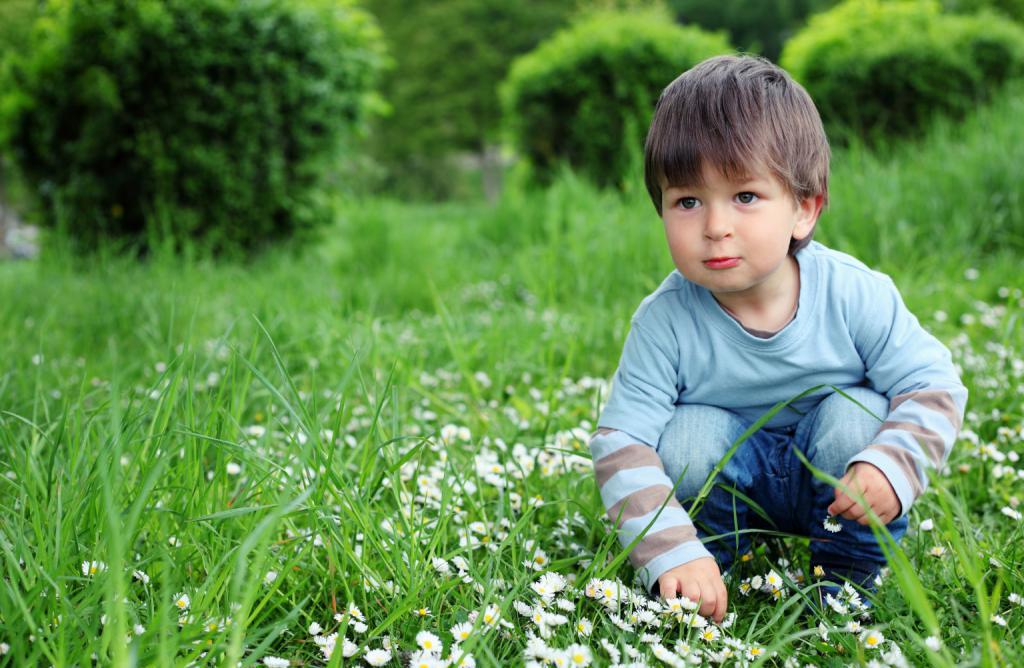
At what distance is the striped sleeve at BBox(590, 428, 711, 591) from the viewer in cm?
154

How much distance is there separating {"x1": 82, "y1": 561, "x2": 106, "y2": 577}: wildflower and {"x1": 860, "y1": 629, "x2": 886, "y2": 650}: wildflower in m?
1.20

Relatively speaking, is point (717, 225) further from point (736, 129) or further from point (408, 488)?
point (408, 488)

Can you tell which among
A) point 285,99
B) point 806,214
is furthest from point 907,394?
point 285,99

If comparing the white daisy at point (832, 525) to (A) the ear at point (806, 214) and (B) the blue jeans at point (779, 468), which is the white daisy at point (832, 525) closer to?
(B) the blue jeans at point (779, 468)

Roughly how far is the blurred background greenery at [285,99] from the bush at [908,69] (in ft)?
0.06

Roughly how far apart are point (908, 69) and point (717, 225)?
705 cm

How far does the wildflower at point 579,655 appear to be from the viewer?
1.30 m

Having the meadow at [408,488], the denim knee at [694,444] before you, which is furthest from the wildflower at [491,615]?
the denim knee at [694,444]

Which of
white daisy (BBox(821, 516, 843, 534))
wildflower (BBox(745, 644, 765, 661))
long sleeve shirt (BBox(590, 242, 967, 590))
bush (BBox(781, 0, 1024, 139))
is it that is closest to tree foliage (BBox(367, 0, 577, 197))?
bush (BBox(781, 0, 1024, 139))

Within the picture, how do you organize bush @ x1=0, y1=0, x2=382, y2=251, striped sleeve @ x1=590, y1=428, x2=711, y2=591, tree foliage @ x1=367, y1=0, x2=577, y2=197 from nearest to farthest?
striped sleeve @ x1=590, y1=428, x2=711, y2=591 → bush @ x1=0, y1=0, x2=382, y2=251 → tree foliage @ x1=367, y1=0, x2=577, y2=197

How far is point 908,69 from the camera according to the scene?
755 centimetres

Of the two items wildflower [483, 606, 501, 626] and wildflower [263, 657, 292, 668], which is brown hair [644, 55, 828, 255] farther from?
wildflower [263, 657, 292, 668]

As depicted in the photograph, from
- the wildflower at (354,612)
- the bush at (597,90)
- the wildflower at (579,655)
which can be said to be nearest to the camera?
the wildflower at (579,655)

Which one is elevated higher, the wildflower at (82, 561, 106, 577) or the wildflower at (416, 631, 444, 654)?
the wildflower at (82, 561, 106, 577)
